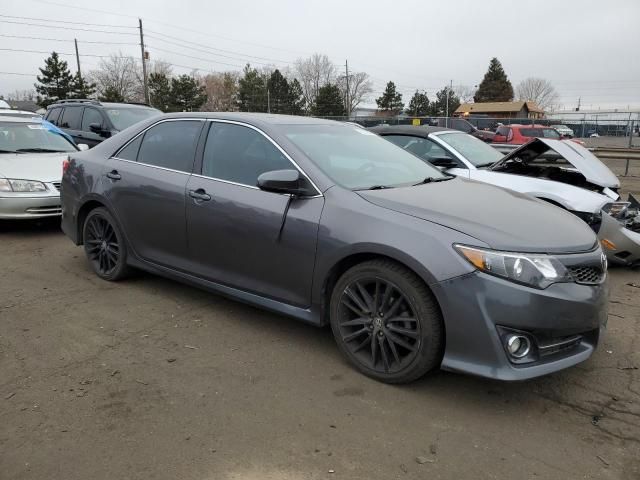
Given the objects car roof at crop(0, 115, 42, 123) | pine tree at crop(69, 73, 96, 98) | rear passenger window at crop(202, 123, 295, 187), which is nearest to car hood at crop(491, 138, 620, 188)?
rear passenger window at crop(202, 123, 295, 187)

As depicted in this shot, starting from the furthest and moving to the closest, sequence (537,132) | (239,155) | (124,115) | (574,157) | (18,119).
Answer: (537,132), (124,115), (18,119), (574,157), (239,155)

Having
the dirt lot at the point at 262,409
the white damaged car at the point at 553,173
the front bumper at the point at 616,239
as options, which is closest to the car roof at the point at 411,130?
the white damaged car at the point at 553,173

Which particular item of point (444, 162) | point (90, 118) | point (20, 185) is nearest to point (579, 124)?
point (90, 118)

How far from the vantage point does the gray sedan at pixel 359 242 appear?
285cm

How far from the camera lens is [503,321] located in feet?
9.17

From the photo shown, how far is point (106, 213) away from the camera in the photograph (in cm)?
488

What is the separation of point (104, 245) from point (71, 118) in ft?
25.3

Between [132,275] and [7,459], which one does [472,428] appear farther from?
[132,275]

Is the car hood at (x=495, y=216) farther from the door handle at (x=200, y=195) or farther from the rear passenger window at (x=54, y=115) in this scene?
the rear passenger window at (x=54, y=115)

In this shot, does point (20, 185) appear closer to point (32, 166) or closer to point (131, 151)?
point (32, 166)

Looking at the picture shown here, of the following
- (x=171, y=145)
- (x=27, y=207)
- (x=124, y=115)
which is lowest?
(x=27, y=207)

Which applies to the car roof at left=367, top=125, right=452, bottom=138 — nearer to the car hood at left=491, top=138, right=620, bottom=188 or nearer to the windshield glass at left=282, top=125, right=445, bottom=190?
the car hood at left=491, top=138, right=620, bottom=188

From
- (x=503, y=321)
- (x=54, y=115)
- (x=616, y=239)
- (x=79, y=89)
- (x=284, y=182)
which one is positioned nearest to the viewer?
(x=503, y=321)

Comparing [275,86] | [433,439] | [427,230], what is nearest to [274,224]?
[427,230]
